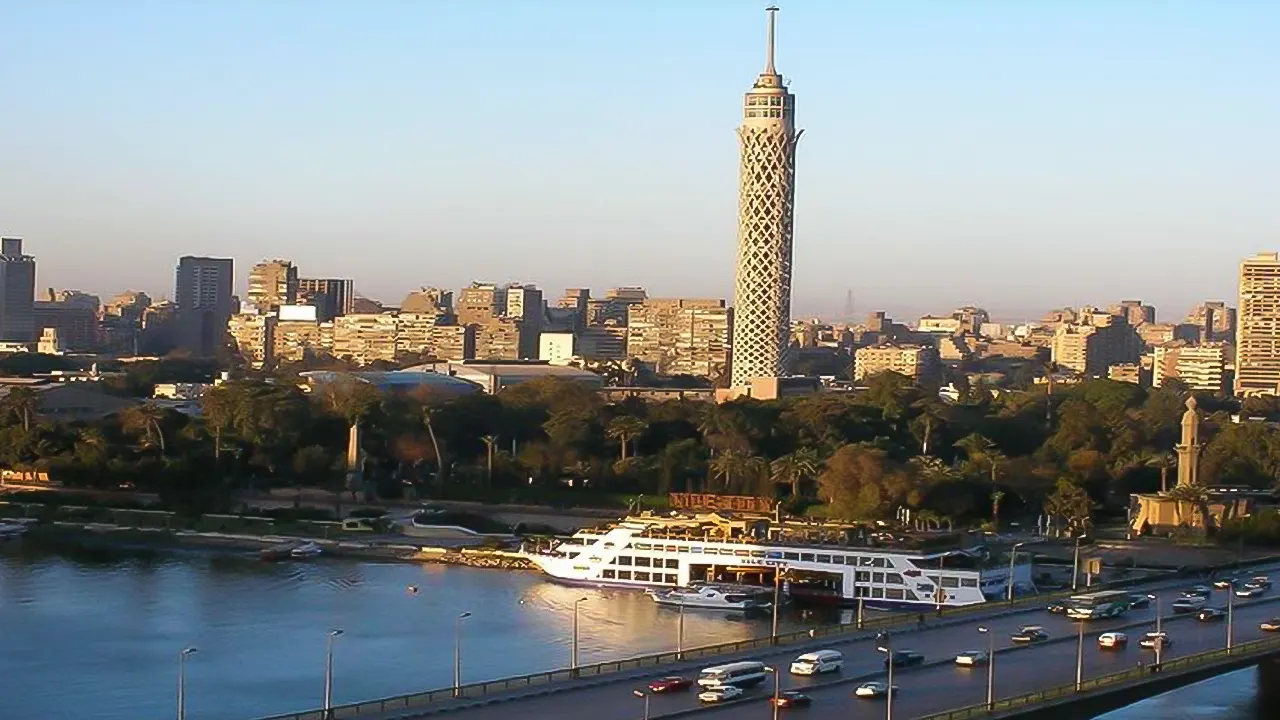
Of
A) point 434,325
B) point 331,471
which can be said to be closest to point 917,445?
point 331,471

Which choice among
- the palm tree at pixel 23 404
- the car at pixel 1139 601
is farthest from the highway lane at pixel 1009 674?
the palm tree at pixel 23 404

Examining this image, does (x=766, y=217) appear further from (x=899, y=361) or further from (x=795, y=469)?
(x=899, y=361)

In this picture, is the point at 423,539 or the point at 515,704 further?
the point at 423,539

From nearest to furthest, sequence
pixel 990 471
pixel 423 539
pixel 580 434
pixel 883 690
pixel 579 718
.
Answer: pixel 579 718 < pixel 883 690 < pixel 423 539 < pixel 990 471 < pixel 580 434

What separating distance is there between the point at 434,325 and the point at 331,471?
35.5 metres

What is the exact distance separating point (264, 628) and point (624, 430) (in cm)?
1190

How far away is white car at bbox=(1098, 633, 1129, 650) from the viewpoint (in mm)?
14484

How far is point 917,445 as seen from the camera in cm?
3228

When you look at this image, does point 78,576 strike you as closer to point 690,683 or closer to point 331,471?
point 331,471

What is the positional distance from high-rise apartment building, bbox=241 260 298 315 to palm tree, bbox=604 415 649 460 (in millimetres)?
47558

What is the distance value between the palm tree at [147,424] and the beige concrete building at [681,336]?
97.5 ft

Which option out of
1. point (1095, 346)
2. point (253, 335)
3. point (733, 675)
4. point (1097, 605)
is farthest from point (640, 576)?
point (1095, 346)

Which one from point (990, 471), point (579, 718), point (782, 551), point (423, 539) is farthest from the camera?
point (990, 471)

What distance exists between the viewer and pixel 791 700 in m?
11.9
